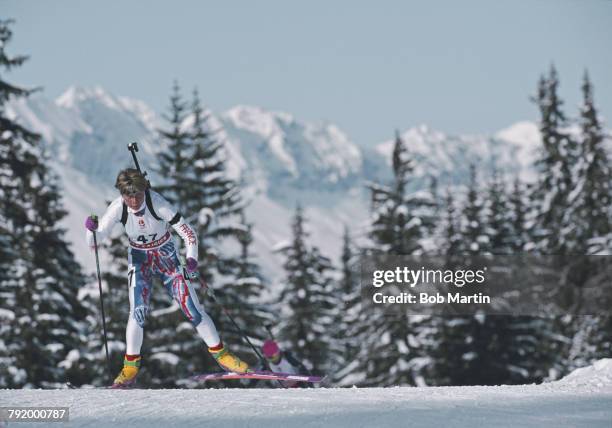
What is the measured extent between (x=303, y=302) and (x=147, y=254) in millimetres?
23387

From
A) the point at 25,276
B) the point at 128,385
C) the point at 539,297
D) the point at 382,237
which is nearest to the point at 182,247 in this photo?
the point at 25,276

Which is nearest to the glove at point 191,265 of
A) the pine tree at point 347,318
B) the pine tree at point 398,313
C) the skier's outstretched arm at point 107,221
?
the skier's outstretched arm at point 107,221

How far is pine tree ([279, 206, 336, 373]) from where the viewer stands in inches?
1265

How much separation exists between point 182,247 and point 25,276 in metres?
4.80

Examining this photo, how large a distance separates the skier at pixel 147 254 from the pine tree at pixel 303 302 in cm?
2296

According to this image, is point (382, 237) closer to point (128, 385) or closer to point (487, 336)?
point (487, 336)

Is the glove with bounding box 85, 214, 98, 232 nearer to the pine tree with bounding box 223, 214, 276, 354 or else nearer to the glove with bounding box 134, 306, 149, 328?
the glove with bounding box 134, 306, 149, 328

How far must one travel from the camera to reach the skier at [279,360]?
1320 cm

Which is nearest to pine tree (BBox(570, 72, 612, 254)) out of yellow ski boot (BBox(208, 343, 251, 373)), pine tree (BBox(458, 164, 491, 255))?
pine tree (BBox(458, 164, 491, 255))

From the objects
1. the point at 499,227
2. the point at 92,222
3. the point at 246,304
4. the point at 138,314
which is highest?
the point at 499,227

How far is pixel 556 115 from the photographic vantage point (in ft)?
123

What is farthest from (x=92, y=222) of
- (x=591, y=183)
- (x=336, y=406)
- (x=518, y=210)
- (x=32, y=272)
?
(x=518, y=210)

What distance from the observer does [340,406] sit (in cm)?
671

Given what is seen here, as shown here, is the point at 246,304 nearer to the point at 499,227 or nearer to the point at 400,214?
the point at 400,214
